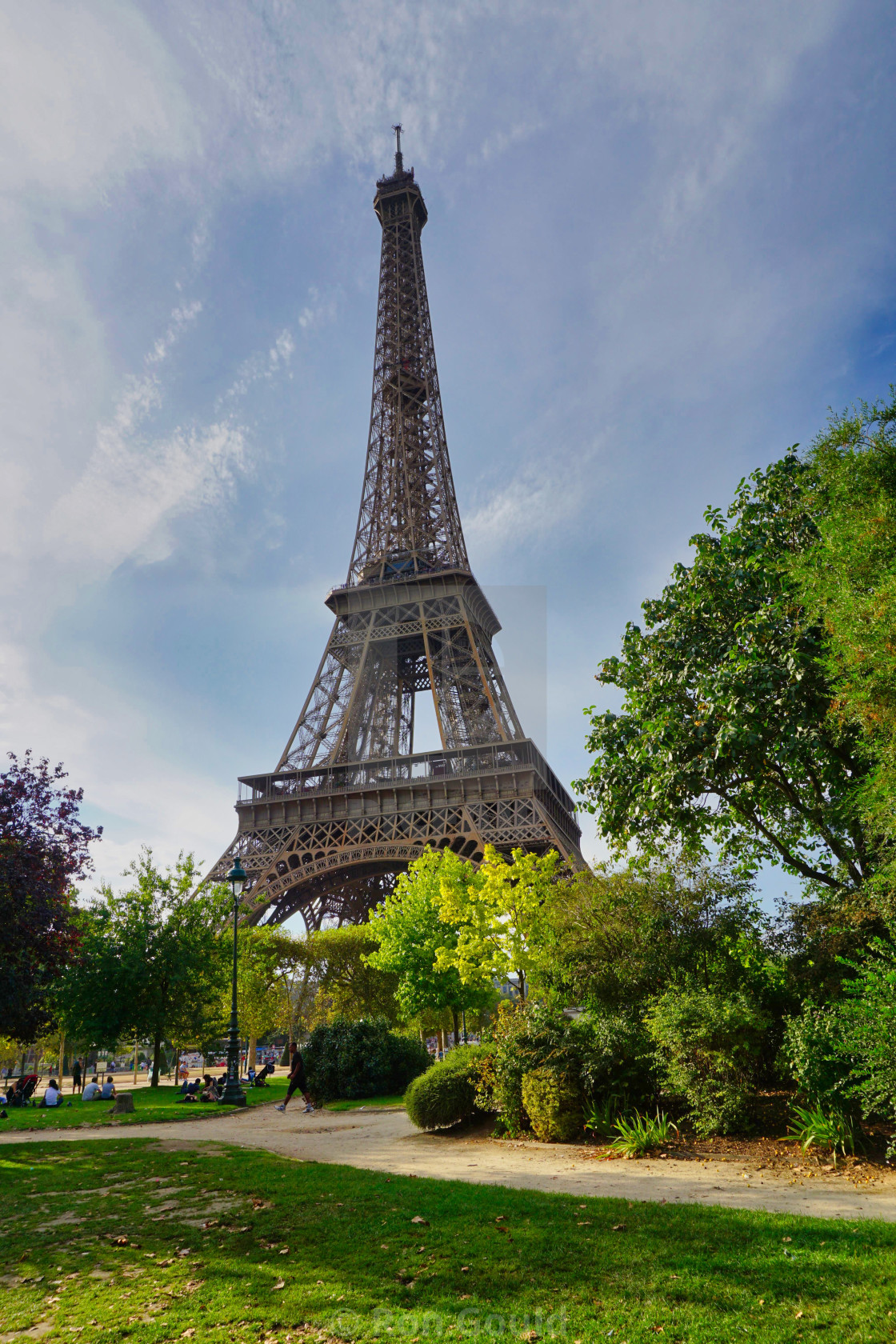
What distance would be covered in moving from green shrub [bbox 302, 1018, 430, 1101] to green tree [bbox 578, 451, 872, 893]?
12435mm

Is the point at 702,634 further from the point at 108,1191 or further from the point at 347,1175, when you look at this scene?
the point at 108,1191

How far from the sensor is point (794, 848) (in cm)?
1422

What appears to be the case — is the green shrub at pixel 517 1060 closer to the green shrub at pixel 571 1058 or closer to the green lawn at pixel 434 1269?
the green shrub at pixel 571 1058

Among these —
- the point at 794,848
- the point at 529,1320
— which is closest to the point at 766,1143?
the point at 794,848

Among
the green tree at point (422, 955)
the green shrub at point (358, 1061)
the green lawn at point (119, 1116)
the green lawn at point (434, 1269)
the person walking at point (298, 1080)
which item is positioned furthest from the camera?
the green tree at point (422, 955)

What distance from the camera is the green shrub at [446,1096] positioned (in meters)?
15.2

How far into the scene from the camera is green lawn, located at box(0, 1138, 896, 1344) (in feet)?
17.7

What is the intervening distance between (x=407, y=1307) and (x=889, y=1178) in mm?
6506

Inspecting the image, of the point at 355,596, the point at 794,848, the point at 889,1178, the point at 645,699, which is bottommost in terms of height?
the point at 889,1178

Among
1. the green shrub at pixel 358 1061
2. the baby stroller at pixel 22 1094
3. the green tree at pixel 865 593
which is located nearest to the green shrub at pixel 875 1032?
the green tree at pixel 865 593

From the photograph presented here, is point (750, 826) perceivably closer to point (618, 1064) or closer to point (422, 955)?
point (618, 1064)

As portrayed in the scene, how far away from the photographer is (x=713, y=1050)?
1210 cm

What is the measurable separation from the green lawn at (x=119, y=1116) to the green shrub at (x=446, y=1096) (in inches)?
288

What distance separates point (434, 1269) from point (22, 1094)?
27.5 m
